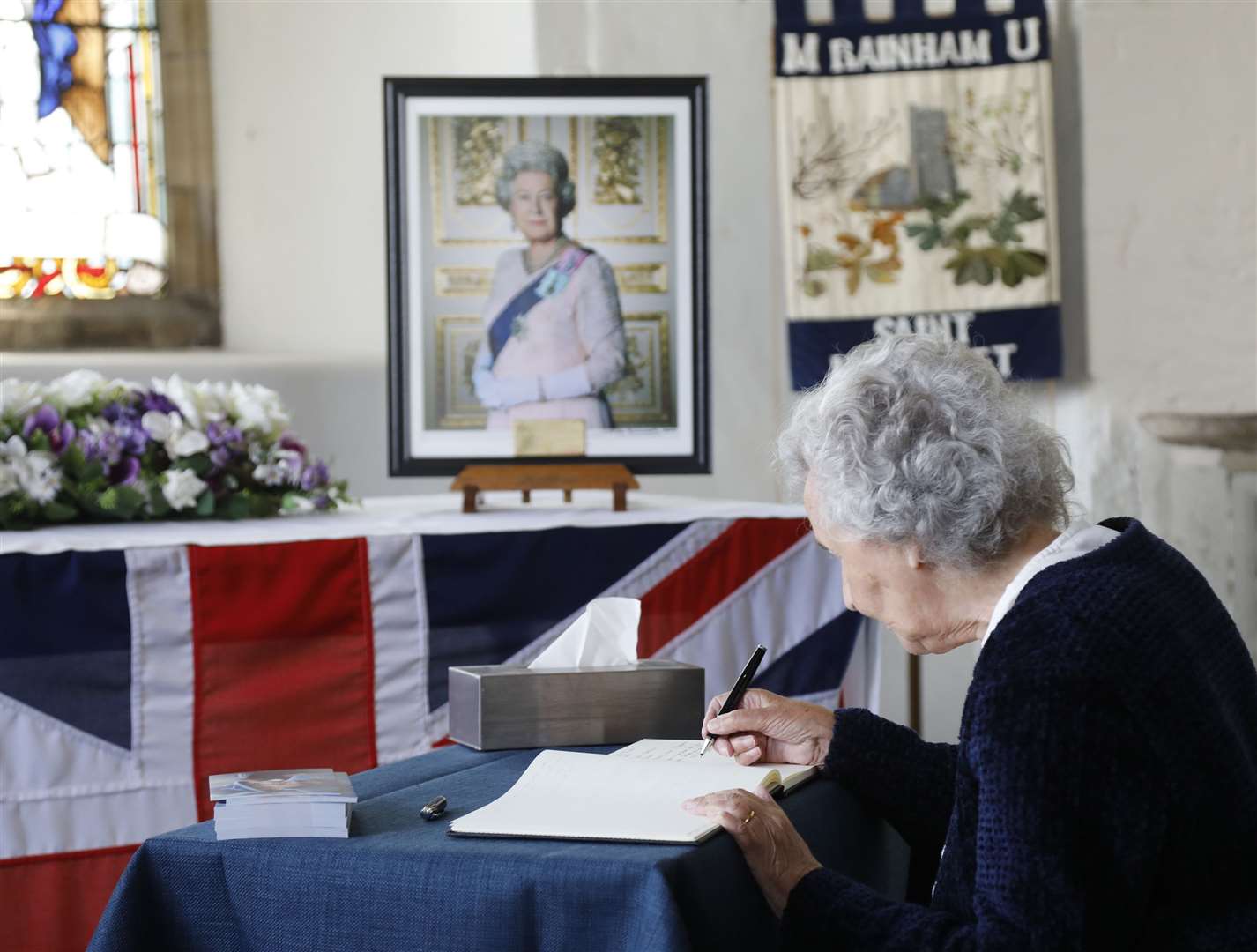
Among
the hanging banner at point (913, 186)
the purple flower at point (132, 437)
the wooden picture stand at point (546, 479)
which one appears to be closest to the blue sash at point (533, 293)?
the wooden picture stand at point (546, 479)

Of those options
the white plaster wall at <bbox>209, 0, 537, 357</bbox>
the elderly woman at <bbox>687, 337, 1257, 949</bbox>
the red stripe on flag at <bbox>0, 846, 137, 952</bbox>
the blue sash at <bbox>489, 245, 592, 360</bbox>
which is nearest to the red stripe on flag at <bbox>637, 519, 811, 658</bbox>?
the blue sash at <bbox>489, 245, 592, 360</bbox>

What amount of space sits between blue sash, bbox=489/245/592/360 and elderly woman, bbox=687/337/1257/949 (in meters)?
2.00

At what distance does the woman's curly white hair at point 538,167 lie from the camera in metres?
3.68

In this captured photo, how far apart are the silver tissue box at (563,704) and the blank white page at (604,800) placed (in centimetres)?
11

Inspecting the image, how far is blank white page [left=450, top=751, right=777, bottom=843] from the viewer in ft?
4.84

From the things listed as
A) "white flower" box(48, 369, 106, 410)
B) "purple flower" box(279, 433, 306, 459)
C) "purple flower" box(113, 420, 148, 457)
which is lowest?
"purple flower" box(279, 433, 306, 459)

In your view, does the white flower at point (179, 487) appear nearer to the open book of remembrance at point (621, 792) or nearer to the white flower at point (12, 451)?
the white flower at point (12, 451)

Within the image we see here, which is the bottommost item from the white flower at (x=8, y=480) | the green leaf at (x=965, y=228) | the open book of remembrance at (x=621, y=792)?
the open book of remembrance at (x=621, y=792)

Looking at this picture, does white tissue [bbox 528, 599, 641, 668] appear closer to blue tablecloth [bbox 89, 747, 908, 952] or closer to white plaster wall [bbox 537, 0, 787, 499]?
blue tablecloth [bbox 89, 747, 908, 952]

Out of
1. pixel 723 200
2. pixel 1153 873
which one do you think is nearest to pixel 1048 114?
pixel 723 200

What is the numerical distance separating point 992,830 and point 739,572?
1885 millimetres

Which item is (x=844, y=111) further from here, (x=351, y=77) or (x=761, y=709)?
(x=761, y=709)

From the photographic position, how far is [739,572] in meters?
3.26

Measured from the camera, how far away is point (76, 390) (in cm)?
321
